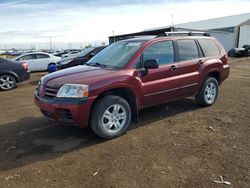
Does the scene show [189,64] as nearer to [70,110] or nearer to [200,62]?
[200,62]

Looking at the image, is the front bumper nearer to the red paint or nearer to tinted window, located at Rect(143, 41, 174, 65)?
the red paint

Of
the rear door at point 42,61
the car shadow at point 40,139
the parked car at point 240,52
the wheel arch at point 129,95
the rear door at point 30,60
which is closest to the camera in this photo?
the car shadow at point 40,139

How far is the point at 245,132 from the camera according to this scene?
16.7 ft

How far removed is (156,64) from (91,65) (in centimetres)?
141

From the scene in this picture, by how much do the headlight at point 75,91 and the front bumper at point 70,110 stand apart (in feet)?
0.24

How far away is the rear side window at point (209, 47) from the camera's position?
668cm

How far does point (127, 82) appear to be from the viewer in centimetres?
496

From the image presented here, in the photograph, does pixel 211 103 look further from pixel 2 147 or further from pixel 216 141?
pixel 2 147

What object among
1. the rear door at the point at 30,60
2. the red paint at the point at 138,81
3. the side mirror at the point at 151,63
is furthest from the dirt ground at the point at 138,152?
the rear door at the point at 30,60

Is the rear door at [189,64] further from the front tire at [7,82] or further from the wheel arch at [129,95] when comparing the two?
the front tire at [7,82]

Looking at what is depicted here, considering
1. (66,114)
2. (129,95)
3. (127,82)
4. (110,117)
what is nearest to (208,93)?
(129,95)

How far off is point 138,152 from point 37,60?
1443cm

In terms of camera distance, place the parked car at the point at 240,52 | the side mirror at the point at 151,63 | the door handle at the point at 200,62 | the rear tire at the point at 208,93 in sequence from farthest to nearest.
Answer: the parked car at the point at 240,52
the rear tire at the point at 208,93
the door handle at the point at 200,62
the side mirror at the point at 151,63

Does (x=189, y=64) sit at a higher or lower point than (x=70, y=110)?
higher
